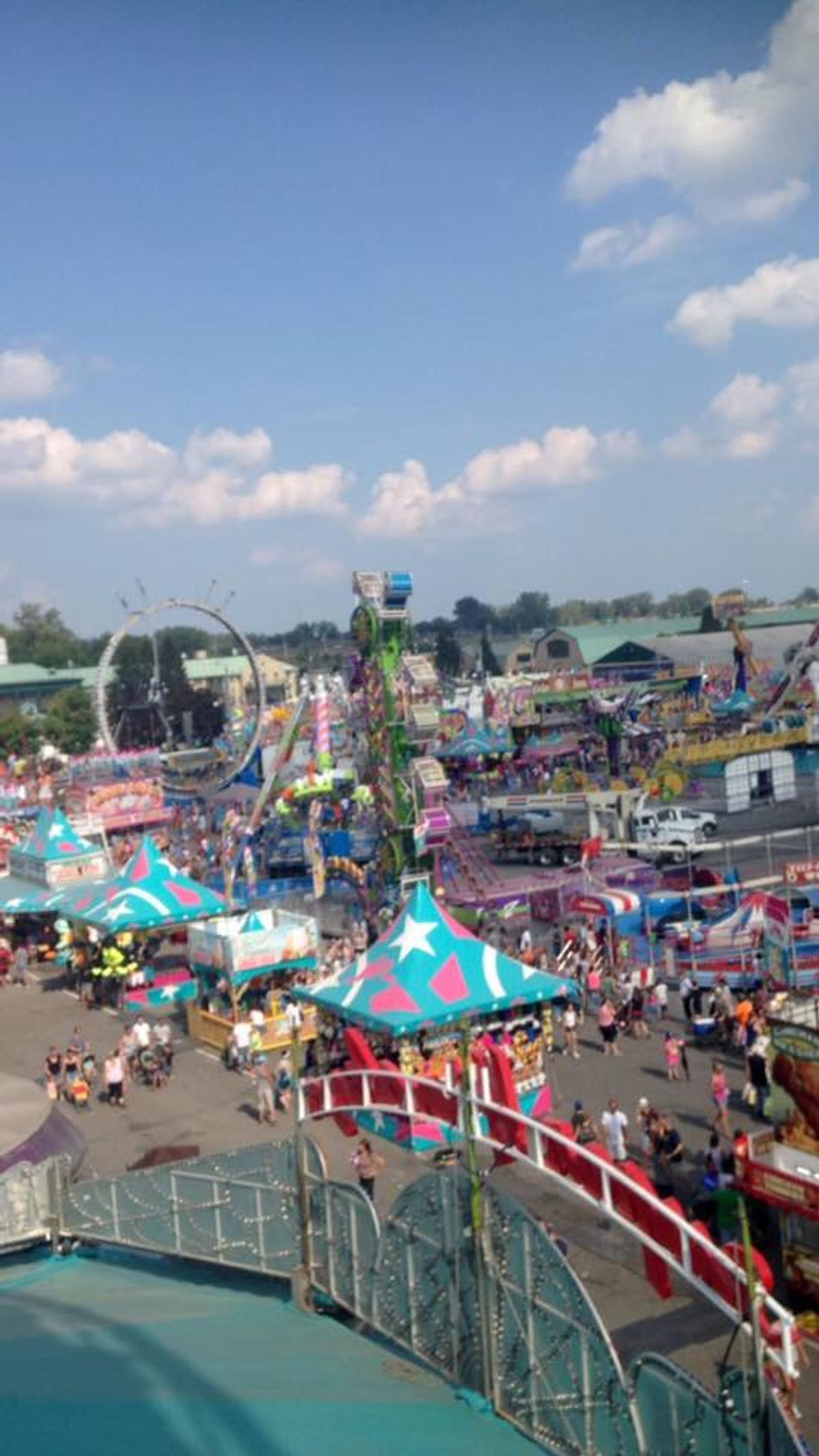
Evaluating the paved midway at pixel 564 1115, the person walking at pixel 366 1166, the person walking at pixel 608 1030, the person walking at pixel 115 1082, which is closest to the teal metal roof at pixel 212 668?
the paved midway at pixel 564 1115

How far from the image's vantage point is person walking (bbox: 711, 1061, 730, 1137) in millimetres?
13156

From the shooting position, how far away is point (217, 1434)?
5.25m

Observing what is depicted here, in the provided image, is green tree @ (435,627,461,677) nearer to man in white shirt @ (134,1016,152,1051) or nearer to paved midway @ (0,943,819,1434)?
paved midway @ (0,943,819,1434)

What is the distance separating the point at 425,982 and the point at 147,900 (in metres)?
9.10

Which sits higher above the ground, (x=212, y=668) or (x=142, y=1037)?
(x=212, y=668)

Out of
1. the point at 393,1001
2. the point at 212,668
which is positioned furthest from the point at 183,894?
the point at 212,668

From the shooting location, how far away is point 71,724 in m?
83.3

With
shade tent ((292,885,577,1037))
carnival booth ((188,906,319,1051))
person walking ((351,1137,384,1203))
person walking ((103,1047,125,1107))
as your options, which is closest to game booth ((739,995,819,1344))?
person walking ((351,1137,384,1203))

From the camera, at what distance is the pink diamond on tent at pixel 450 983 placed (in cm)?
1487

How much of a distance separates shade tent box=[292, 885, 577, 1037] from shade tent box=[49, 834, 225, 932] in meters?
7.10

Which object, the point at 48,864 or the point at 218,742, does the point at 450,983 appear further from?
the point at 218,742

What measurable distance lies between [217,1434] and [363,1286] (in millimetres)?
1546

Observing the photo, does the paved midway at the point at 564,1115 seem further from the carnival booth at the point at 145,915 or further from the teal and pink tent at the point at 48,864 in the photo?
the teal and pink tent at the point at 48,864

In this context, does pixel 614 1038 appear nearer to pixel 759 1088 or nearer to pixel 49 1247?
pixel 759 1088
